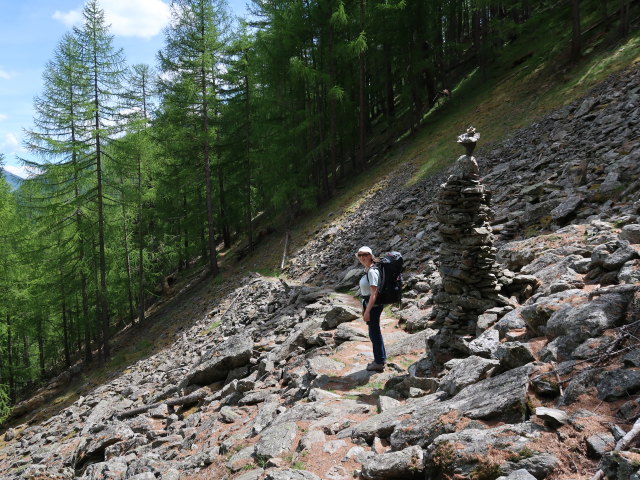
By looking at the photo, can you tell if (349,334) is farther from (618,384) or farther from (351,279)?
(618,384)

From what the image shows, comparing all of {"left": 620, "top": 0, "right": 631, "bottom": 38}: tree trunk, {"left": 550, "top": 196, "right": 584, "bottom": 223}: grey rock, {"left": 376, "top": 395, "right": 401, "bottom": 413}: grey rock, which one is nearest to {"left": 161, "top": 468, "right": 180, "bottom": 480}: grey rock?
{"left": 376, "top": 395, "right": 401, "bottom": 413}: grey rock

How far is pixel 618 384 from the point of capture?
11.4 feet

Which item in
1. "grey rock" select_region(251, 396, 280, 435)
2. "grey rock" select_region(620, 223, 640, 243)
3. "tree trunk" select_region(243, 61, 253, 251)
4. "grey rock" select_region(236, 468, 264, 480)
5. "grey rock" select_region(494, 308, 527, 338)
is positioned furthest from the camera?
"tree trunk" select_region(243, 61, 253, 251)

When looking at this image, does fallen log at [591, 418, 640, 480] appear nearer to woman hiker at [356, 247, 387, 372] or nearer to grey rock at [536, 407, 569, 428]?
grey rock at [536, 407, 569, 428]

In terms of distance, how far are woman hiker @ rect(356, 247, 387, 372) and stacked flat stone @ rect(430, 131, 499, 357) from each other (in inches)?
39.4

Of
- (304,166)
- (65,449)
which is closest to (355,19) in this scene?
(304,166)

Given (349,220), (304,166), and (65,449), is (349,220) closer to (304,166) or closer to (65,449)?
(304,166)

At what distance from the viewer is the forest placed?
68.1 ft

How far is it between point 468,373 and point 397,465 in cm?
158

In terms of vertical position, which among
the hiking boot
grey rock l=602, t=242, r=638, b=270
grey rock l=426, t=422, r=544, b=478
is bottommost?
the hiking boot

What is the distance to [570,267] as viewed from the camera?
22.3 ft

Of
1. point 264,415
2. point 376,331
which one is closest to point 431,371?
point 376,331

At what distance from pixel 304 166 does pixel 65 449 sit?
1938 centimetres

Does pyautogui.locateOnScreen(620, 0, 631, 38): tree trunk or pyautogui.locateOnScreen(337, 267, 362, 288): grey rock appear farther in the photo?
pyautogui.locateOnScreen(620, 0, 631, 38): tree trunk
